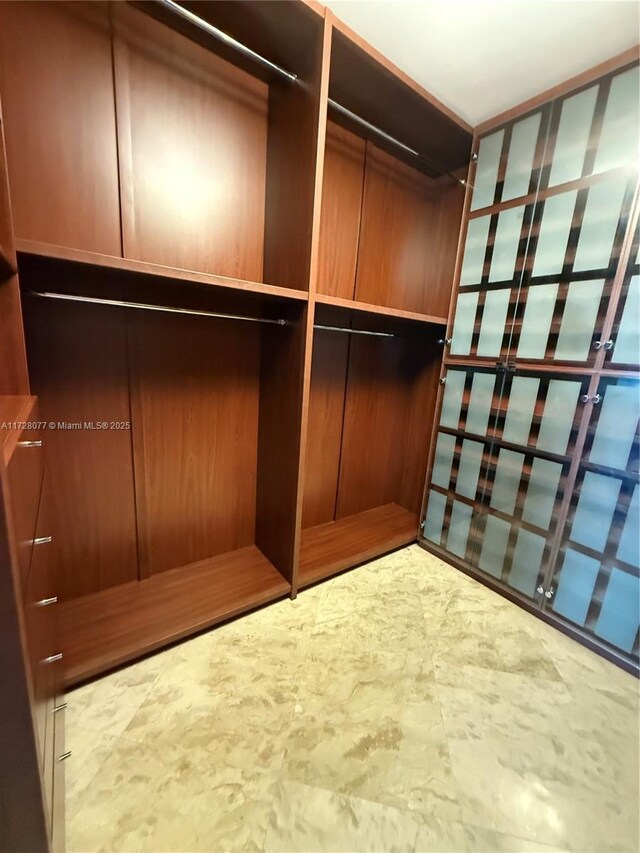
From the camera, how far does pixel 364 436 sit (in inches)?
89.6

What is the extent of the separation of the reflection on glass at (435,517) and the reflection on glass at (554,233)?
1315mm

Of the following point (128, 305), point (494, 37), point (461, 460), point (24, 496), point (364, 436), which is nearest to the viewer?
point (24, 496)

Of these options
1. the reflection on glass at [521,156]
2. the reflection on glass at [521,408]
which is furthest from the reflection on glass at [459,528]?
Result: the reflection on glass at [521,156]

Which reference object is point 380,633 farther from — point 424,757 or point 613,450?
point 613,450

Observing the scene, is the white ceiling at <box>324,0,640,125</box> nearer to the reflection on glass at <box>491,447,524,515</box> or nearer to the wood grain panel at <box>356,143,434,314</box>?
the wood grain panel at <box>356,143,434,314</box>

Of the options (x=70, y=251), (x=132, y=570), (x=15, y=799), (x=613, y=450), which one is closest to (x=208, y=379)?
(x=70, y=251)

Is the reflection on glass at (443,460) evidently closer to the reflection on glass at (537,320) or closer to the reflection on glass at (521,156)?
the reflection on glass at (537,320)

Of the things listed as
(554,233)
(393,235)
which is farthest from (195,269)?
(554,233)

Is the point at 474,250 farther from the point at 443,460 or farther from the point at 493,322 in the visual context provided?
the point at 443,460

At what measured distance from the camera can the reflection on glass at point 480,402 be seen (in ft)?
5.93

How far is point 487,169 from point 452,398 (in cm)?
120

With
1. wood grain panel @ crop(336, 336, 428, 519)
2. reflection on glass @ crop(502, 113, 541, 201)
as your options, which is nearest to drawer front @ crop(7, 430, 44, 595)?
wood grain panel @ crop(336, 336, 428, 519)

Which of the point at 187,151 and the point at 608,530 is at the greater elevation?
the point at 187,151

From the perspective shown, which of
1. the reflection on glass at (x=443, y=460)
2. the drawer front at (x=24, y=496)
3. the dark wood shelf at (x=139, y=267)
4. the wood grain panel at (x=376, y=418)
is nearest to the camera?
the drawer front at (x=24, y=496)
